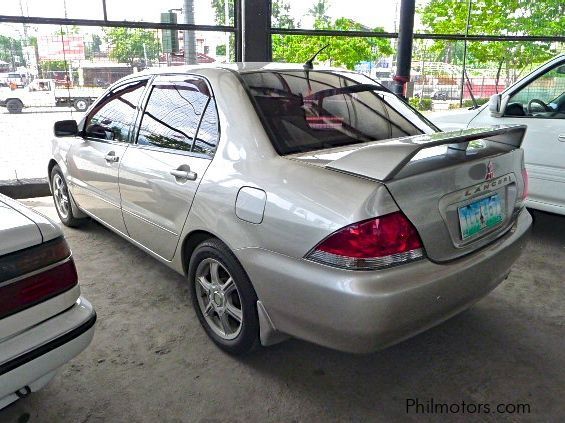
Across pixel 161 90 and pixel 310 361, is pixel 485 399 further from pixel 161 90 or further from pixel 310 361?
pixel 161 90

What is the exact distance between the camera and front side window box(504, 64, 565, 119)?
13.7ft

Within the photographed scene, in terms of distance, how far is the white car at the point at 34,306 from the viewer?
1.67m

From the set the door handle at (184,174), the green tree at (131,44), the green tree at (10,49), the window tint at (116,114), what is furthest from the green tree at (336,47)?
the door handle at (184,174)

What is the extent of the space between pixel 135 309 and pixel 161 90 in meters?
1.46

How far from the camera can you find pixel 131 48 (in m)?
6.18

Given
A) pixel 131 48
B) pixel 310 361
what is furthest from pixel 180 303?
pixel 131 48

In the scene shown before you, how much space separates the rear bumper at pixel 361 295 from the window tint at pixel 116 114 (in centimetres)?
166

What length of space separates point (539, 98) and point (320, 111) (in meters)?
2.83

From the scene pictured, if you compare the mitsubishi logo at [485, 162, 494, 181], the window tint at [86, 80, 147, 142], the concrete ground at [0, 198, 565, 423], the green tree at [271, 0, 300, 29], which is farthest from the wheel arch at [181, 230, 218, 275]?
the green tree at [271, 0, 300, 29]

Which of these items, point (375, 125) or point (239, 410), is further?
point (375, 125)

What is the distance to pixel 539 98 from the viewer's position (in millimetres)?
4359

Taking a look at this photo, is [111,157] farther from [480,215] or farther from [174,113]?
[480,215]

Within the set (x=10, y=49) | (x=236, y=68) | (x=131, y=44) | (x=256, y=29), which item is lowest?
(x=236, y=68)

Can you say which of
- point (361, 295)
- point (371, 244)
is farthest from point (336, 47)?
point (361, 295)
